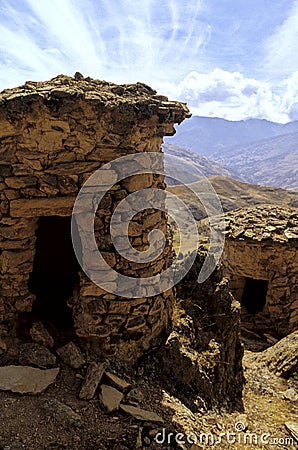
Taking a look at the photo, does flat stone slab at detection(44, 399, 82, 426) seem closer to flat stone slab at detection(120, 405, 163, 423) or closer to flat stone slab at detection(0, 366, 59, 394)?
flat stone slab at detection(0, 366, 59, 394)

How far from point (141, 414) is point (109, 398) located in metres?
0.38

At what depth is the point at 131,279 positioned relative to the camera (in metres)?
5.36

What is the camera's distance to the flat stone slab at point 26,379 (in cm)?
455

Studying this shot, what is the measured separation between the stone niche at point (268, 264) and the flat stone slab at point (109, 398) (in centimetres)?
632

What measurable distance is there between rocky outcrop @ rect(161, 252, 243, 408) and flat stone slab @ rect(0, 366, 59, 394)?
1561 mm

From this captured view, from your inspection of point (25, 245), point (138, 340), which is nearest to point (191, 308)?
point (138, 340)

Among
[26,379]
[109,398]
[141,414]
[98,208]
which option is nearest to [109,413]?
[109,398]

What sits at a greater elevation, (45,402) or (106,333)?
(106,333)

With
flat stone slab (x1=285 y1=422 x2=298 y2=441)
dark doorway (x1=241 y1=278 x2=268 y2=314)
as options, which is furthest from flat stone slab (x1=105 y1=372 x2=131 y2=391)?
dark doorway (x1=241 y1=278 x2=268 y2=314)

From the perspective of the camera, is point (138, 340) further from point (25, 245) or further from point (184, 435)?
point (25, 245)

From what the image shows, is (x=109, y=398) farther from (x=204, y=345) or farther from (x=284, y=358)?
(x=284, y=358)

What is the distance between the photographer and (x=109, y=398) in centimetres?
466

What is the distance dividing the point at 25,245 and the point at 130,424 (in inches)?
94.5

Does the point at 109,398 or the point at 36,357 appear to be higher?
the point at 36,357
